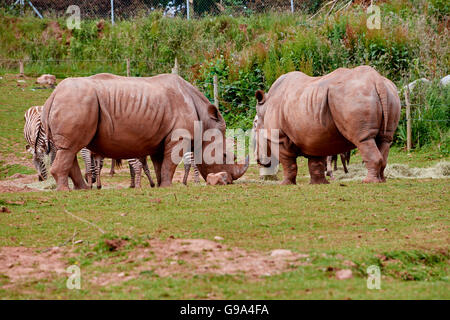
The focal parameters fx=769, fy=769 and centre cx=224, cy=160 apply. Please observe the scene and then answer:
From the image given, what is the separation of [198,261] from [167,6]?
2813cm

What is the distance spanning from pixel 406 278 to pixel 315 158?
256 inches

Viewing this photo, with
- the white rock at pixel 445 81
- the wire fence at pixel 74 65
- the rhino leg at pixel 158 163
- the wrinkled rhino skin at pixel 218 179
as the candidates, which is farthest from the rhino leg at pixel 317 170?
the wire fence at pixel 74 65

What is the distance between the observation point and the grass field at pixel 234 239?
6.18m

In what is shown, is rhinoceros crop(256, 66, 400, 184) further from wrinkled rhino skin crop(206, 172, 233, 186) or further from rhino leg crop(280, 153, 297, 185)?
wrinkled rhino skin crop(206, 172, 233, 186)

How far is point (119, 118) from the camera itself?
12.1 m

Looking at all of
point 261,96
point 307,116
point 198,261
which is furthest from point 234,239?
point 261,96

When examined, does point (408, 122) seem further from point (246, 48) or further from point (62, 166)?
point (62, 166)

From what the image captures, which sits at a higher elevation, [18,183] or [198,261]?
[18,183]

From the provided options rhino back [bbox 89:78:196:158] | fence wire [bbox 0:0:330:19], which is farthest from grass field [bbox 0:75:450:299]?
fence wire [bbox 0:0:330:19]

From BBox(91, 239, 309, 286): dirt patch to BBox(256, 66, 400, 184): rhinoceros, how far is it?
4.74m

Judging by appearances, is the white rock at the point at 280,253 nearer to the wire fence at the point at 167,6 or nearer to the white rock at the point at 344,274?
the white rock at the point at 344,274

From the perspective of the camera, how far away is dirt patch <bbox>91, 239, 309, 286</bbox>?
21.3 feet

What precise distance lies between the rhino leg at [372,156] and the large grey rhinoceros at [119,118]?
291 cm

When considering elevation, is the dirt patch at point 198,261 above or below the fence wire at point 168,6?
below
